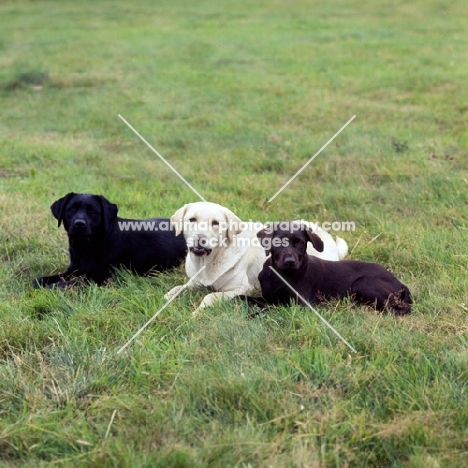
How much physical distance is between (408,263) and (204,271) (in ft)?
5.95

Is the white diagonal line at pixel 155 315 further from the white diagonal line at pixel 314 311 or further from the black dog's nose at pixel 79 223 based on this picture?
the black dog's nose at pixel 79 223

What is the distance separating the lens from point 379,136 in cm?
1011

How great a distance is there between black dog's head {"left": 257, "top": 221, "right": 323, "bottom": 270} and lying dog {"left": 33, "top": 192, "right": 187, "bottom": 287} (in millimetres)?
1350

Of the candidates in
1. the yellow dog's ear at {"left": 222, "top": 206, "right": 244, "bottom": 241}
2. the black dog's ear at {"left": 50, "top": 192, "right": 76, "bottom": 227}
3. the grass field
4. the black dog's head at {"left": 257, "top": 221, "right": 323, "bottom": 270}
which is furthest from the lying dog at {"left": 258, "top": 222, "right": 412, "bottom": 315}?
the black dog's ear at {"left": 50, "top": 192, "right": 76, "bottom": 227}

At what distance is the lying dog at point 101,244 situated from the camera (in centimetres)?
550

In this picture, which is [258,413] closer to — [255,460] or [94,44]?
[255,460]

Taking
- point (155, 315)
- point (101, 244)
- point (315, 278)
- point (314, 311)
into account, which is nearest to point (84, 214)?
point (101, 244)

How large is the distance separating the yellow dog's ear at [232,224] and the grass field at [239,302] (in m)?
0.63

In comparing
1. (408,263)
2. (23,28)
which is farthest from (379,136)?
(23,28)

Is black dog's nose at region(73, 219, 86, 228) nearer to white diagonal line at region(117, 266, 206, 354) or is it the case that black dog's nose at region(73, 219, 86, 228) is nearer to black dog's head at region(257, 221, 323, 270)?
white diagonal line at region(117, 266, 206, 354)

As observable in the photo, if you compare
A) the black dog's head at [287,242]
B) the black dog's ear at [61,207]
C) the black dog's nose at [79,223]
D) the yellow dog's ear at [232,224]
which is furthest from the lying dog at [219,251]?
the black dog's ear at [61,207]

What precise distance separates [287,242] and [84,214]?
1.81 metres

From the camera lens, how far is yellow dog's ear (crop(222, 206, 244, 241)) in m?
5.36

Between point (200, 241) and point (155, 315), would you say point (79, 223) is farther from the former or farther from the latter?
point (155, 315)
